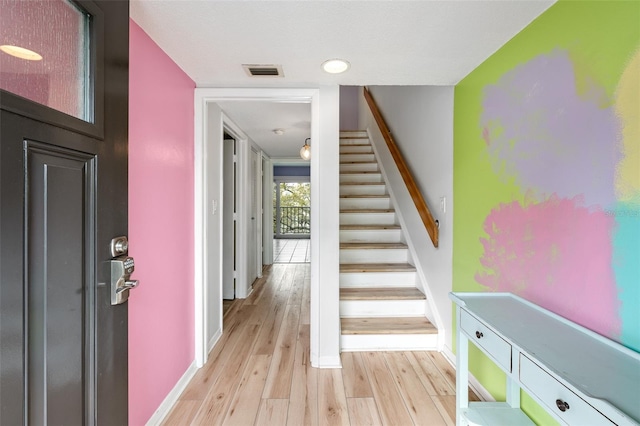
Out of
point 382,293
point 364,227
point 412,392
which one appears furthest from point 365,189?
point 412,392

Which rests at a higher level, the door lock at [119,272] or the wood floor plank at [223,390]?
the door lock at [119,272]

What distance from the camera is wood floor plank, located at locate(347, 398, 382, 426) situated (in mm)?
1494

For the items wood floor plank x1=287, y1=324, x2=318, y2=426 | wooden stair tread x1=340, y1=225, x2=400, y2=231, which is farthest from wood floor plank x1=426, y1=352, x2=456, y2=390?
wooden stair tread x1=340, y1=225, x2=400, y2=231

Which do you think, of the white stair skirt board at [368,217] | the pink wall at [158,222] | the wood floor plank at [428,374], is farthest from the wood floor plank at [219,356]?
the white stair skirt board at [368,217]

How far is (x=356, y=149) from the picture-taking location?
4.54 m

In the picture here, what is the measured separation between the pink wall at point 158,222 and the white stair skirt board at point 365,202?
1928 millimetres

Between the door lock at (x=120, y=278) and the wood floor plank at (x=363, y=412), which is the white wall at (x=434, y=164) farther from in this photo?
the door lock at (x=120, y=278)

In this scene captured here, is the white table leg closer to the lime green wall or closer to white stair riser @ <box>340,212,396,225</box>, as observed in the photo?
the lime green wall

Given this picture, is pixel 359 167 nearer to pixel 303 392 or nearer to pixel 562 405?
pixel 303 392

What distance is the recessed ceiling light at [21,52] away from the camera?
650mm

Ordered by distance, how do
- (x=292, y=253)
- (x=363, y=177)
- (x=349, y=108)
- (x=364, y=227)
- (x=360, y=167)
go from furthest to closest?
(x=292, y=253) → (x=349, y=108) → (x=360, y=167) → (x=363, y=177) → (x=364, y=227)

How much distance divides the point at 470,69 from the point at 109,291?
84.8 inches

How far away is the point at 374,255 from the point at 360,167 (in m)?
1.67

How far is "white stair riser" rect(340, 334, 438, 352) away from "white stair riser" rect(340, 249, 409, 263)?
803 millimetres
